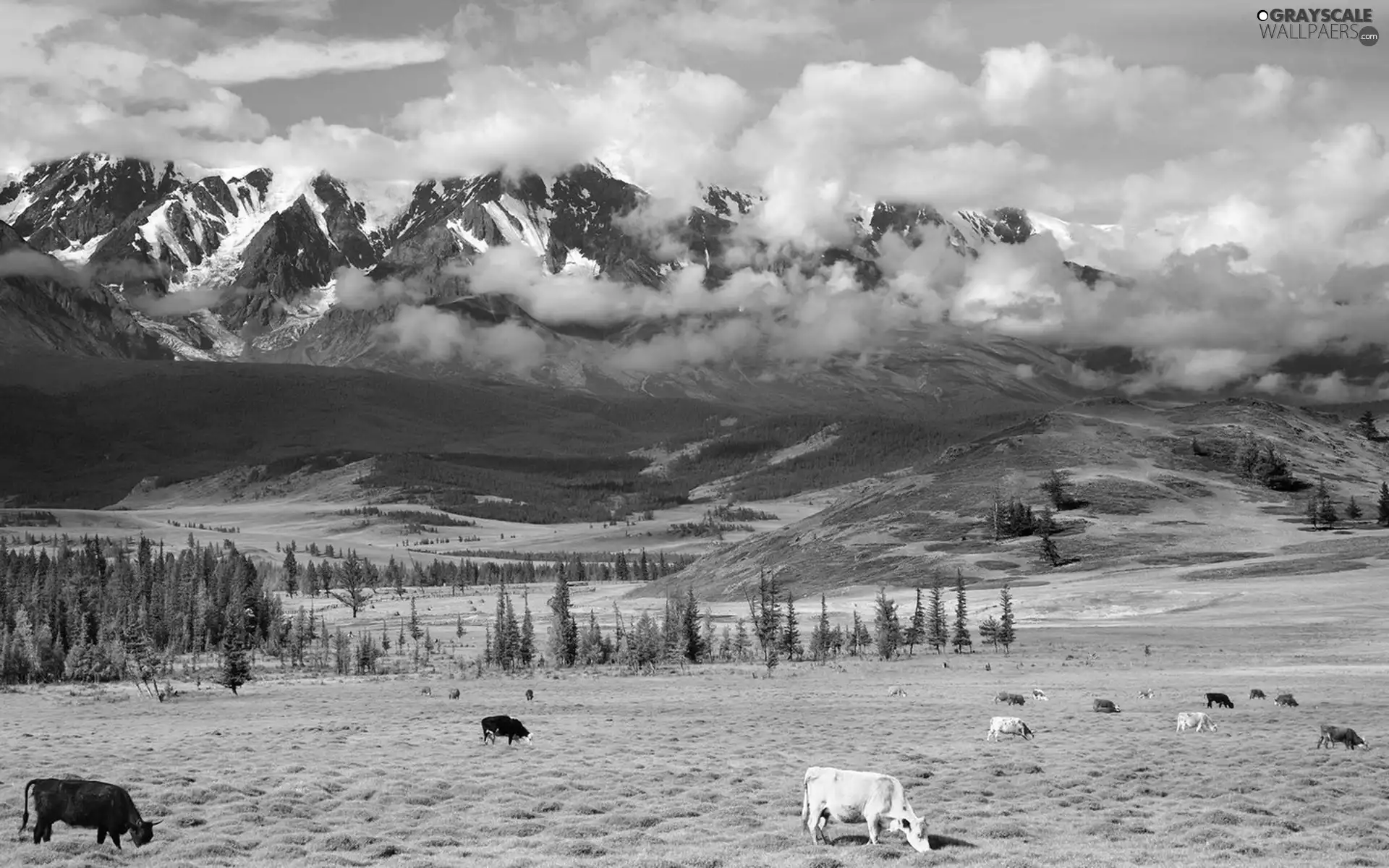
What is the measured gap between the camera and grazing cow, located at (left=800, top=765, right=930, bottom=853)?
28906mm

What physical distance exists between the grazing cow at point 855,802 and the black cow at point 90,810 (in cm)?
1649


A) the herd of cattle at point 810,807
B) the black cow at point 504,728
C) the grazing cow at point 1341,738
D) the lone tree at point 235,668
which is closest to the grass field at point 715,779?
the herd of cattle at point 810,807

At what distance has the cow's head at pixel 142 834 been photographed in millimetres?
28109

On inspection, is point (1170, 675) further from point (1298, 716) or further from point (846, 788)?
point (846, 788)

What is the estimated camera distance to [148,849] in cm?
2762

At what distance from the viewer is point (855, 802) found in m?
29.4

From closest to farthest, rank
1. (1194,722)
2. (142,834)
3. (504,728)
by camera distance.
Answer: (142,834)
(504,728)
(1194,722)

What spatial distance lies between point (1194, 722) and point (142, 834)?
4441 centimetres

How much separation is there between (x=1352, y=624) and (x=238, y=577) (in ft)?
539

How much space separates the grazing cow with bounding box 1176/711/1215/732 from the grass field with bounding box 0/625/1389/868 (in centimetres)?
107

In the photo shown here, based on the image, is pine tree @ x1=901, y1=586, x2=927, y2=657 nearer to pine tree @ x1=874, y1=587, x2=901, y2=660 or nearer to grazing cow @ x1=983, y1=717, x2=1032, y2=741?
pine tree @ x1=874, y1=587, x2=901, y2=660

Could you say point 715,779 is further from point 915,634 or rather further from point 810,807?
point 915,634

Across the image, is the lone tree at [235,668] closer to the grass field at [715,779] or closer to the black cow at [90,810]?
the grass field at [715,779]

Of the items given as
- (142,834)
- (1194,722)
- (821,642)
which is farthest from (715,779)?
(821,642)
